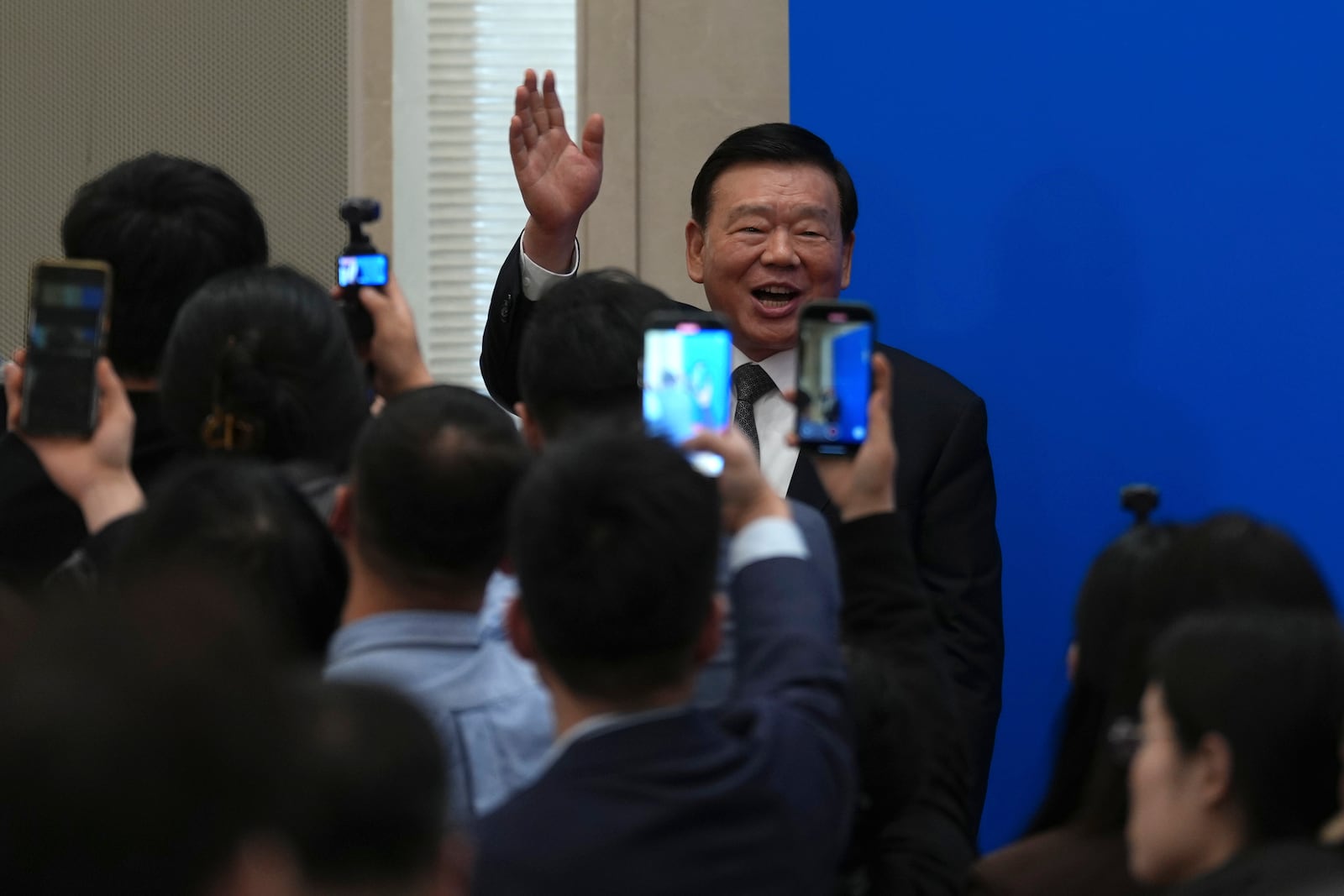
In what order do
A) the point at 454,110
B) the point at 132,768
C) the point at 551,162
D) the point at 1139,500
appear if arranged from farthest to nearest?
1. the point at 454,110
2. the point at 551,162
3. the point at 1139,500
4. the point at 132,768

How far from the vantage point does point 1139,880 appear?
1.44 metres

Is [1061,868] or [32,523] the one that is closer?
[1061,868]

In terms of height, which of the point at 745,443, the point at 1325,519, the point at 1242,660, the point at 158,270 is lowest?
the point at 1325,519

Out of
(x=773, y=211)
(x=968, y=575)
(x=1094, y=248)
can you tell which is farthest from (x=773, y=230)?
(x=968, y=575)

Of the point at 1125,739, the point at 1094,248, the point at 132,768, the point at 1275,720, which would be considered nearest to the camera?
the point at 132,768

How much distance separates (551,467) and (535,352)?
18.4 inches

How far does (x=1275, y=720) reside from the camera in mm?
1302

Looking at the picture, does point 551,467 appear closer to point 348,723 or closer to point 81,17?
point 348,723

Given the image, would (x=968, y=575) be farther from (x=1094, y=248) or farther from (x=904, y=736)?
(x=904, y=736)

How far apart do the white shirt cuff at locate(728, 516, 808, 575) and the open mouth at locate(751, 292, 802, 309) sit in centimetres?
151

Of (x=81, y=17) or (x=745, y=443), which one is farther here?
(x=81, y=17)

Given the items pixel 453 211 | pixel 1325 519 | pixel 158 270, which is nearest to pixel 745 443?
pixel 158 270

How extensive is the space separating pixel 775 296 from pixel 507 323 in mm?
492

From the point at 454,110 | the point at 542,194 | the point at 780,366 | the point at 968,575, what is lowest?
the point at 968,575
